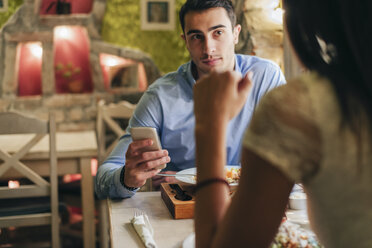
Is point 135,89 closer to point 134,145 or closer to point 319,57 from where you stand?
point 134,145

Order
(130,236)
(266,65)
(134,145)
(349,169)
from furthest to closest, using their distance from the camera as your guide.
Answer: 1. (266,65)
2. (134,145)
3. (130,236)
4. (349,169)

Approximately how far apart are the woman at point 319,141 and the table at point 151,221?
1.29ft

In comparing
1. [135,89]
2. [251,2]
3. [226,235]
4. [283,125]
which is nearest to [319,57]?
[283,125]

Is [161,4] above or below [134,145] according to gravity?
above

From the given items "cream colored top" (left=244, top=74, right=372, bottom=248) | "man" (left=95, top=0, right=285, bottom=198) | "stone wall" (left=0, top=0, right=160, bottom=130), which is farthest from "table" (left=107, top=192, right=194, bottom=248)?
"stone wall" (left=0, top=0, right=160, bottom=130)

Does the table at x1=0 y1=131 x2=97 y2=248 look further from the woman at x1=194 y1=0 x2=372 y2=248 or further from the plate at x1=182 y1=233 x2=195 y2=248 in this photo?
the woman at x1=194 y1=0 x2=372 y2=248

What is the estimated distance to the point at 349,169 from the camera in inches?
18.9

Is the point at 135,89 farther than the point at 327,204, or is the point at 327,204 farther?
the point at 135,89

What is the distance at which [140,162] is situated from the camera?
116 cm

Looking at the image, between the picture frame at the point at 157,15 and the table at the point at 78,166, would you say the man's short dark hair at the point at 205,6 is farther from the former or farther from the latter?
the picture frame at the point at 157,15

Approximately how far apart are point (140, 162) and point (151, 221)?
19 cm

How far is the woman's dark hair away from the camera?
478 mm

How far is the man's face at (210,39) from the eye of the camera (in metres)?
1.78

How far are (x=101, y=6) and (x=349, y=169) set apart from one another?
385 cm
